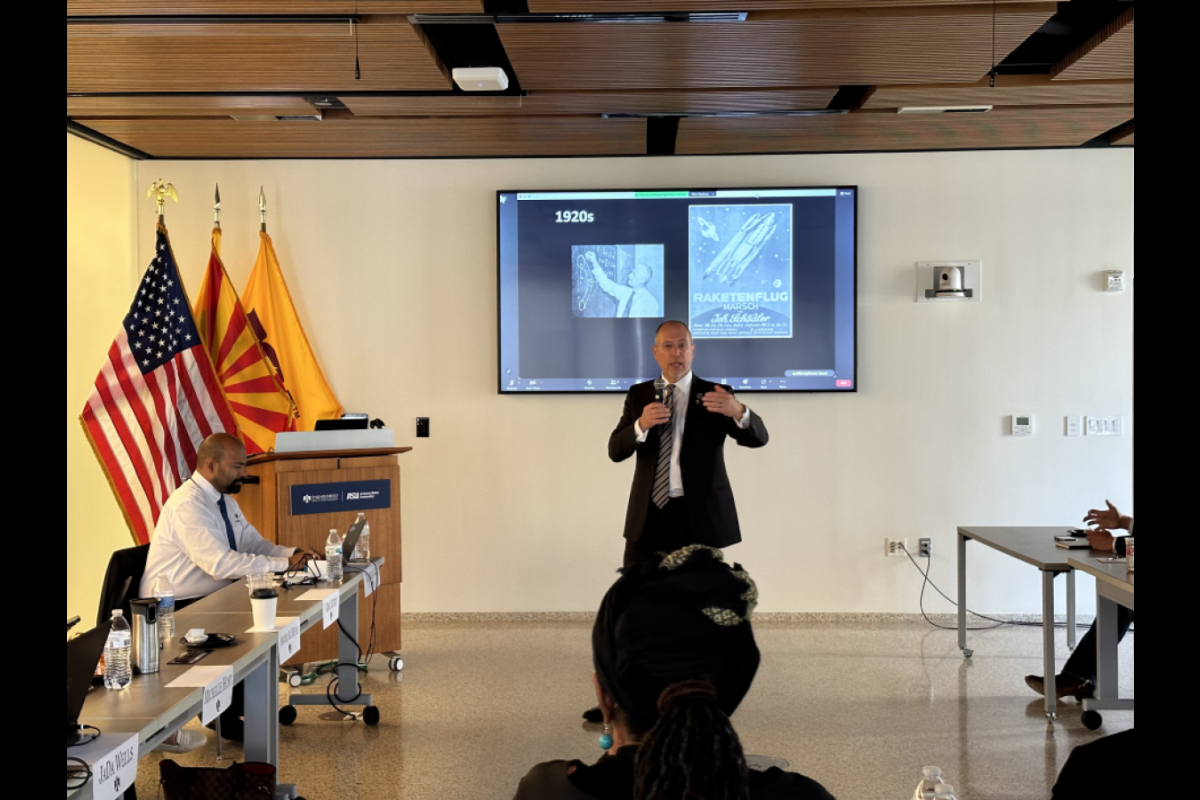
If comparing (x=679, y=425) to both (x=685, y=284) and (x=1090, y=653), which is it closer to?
(x=685, y=284)

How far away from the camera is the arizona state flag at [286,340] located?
6.41 meters

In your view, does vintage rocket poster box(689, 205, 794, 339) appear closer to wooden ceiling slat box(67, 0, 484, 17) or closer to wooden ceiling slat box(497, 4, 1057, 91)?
wooden ceiling slat box(497, 4, 1057, 91)

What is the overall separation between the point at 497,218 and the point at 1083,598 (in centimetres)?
469

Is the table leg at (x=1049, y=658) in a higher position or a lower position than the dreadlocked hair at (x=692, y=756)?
lower

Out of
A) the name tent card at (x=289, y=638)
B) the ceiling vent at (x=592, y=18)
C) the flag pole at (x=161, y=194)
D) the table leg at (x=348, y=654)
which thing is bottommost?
the table leg at (x=348, y=654)

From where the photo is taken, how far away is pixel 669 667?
52.1 inches

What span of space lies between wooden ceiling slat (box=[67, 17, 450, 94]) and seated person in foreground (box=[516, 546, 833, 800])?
3.49 m

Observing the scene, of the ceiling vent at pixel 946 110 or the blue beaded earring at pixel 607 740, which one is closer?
the blue beaded earring at pixel 607 740

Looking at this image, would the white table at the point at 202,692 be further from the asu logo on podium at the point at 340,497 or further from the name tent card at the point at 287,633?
the asu logo on podium at the point at 340,497

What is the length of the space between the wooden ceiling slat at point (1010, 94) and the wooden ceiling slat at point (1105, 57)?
0.56 ft

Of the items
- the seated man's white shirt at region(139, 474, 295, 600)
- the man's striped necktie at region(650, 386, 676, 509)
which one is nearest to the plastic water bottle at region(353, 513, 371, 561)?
the seated man's white shirt at region(139, 474, 295, 600)

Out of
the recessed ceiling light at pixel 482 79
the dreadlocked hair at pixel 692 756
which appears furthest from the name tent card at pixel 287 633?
the recessed ceiling light at pixel 482 79

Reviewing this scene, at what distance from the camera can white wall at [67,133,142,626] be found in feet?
18.9
